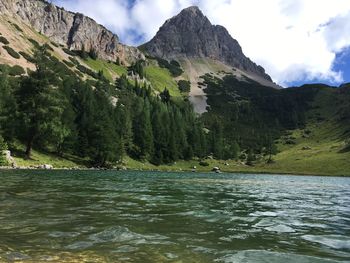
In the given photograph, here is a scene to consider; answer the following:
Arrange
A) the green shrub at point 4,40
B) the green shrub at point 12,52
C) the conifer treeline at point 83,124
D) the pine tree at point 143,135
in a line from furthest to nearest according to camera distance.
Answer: the green shrub at point 4,40 < the green shrub at point 12,52 < the pine tree at point 143,135 < the conifer treeline at point 83,124

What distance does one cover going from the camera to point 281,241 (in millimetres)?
14570

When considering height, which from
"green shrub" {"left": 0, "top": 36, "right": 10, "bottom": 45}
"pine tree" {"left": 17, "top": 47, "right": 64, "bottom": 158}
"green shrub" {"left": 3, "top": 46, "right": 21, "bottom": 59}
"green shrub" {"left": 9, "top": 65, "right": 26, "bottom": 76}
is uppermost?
"green shrub" {"left": 0, "top": 36, "right": 10, "bottom": 45}

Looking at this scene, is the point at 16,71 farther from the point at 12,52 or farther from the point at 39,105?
the point at 39,105

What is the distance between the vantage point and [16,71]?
475 feet

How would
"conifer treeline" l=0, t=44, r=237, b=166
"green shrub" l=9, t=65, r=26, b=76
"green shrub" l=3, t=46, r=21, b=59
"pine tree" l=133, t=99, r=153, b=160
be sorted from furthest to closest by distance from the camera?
"green shrub" l=3, t=46, r=21, b=59 < "green shrub" l=9, t=65, r=26, b=76 < "pine tree" l=133, t=99, r=153, b=160 < "conifer treeline" l=0, t=44, r=237, b=166

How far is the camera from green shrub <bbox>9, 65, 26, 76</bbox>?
142 meters

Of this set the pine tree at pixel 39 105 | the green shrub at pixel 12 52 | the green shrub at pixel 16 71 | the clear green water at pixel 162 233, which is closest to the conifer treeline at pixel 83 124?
the pine tree at pixel 39 105

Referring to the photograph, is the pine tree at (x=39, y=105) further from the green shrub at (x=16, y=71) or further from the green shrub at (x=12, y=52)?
the green shrub at (x=12, y=52)

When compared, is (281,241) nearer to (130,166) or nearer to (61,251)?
(61,251)

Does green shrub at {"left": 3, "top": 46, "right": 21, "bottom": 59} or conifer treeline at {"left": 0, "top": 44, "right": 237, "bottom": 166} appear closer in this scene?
conifer treeline at {"left": 0, "top": 44, "right": 237, "bottom": 166}

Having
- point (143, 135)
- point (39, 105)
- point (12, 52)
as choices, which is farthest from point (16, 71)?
point (39, 105)

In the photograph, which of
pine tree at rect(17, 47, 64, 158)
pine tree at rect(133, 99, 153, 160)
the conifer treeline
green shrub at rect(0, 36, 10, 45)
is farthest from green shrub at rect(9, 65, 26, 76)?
pine tree at rect(17, 47, 64, 158)

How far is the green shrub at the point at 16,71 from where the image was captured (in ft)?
464

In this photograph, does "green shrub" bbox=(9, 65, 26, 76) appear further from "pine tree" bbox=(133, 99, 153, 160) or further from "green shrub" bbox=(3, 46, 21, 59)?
"pine tree" bbox=(133, 99, 153, 160)
